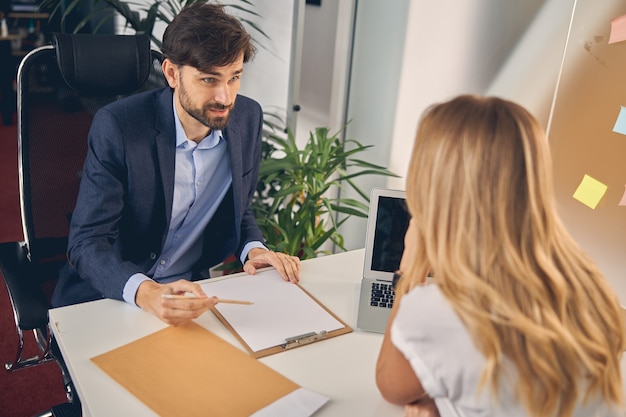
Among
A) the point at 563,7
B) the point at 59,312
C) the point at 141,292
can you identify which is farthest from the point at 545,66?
the point at 59,312

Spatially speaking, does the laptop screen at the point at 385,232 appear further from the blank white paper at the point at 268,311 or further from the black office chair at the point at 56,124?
the black office chair at the point at 56,124

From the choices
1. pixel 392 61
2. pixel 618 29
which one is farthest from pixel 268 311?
pixel 392 61

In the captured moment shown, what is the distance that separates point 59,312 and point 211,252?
0.58 metres

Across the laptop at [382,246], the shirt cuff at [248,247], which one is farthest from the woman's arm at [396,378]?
the shirt cuff at [248,247]

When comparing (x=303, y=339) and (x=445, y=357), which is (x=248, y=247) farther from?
(x=445, y=357)

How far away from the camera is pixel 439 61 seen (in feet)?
8.16

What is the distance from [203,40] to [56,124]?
1.51 feet

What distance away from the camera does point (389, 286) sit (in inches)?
59.8

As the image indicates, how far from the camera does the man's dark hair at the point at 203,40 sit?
156 centimetres

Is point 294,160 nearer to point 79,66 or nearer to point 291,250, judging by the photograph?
point 291,250

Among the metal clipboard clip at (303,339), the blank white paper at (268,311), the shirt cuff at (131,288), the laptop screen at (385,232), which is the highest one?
the laptop screen at (385,232)

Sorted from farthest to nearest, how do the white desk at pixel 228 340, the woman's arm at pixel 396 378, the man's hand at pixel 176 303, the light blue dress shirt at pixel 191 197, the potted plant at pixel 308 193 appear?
the potted plant at pixel 308 193
the light blue dress shirt at pixel 191 197
the man's hand at pixel 176 303
the white desk at pixel 228 340
the woman's arm at pixel 396 378

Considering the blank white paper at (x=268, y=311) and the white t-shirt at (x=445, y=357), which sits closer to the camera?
the white t-shirt at (x=445, y=357)

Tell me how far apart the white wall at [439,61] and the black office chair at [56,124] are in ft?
2.93
